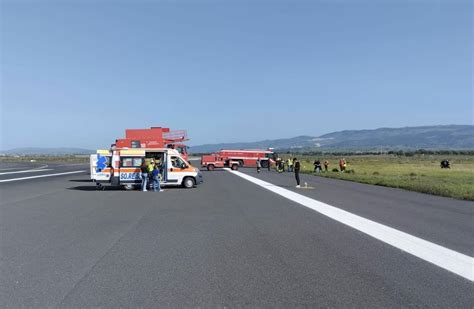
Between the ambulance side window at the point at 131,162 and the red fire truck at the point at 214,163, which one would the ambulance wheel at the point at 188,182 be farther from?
the red fire truck at the point at 214,163

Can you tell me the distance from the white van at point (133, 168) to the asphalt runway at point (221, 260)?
858 centimetres

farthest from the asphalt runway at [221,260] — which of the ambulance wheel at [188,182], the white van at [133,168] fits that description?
the ambulance wheel at [188,182]

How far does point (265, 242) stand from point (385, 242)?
2.30 m

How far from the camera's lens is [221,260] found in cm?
711

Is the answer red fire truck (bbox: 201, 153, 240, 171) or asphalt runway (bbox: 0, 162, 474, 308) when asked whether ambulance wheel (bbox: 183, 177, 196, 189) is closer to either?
asphalt runway (bbox: 0, 162, 474, 308)

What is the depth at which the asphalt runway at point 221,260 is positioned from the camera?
529 cm

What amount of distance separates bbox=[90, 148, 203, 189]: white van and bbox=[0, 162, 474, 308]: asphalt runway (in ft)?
28.1

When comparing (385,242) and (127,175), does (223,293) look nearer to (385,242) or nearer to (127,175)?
(385,242)

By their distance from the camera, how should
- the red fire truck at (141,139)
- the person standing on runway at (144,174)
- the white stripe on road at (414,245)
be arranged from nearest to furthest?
the white stripe on road at (414,245) < the person standing on runway at (144,174) < the red fire truck at (141,139)

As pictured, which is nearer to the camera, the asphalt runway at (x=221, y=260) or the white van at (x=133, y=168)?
the asphalt runway at (x=221, y=260)

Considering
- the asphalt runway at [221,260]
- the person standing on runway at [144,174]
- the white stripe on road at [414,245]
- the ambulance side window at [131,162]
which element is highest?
the ambulance side window at [131,162]

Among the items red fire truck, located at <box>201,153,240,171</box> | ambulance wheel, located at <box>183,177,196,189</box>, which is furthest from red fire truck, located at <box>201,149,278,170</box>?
ambulance wheel, located at <box>183,177,196,189</box>

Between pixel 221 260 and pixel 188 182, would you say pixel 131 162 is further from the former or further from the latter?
pixel 221 260

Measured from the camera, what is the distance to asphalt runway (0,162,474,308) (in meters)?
5.29
